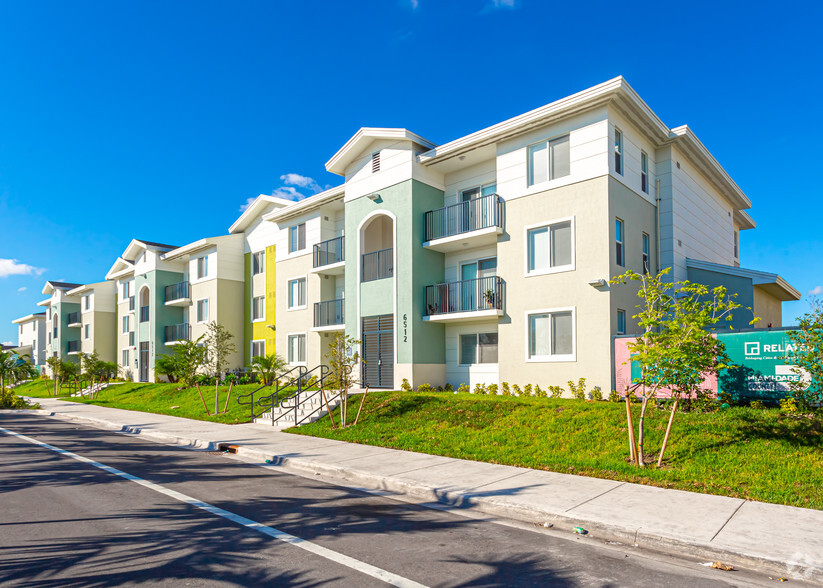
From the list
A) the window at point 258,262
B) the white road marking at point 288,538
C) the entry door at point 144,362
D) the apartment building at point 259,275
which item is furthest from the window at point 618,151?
the entry door at point 144,362

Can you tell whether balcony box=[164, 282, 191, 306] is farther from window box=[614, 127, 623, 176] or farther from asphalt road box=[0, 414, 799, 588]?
window box=[614, 127, 623, 176]

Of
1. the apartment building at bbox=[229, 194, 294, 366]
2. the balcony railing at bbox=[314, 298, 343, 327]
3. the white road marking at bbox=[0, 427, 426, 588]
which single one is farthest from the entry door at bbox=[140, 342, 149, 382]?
the white road marking at bbox=[0, 427, 426, 588]

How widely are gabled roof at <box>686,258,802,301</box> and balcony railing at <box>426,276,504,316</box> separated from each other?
7341 millimetres

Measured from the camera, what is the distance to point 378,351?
22219 millimetres

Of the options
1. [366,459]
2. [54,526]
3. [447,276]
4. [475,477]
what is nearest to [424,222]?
[447,276]

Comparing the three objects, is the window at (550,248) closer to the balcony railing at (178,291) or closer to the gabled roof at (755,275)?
the gabled roof at (755,275)

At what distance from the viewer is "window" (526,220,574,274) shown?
1785cm

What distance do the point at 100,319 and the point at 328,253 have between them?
115ft

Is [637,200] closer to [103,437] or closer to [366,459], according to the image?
[366,459]

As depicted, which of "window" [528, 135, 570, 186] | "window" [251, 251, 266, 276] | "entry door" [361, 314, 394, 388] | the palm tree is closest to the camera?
"window" [528, 135, 570, 186]

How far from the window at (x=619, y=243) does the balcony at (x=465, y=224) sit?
3668 mm

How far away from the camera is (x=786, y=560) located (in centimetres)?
568

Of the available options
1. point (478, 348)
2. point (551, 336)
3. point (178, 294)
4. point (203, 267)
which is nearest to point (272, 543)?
point (551, 336)

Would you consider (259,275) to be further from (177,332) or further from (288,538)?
(288,538)
